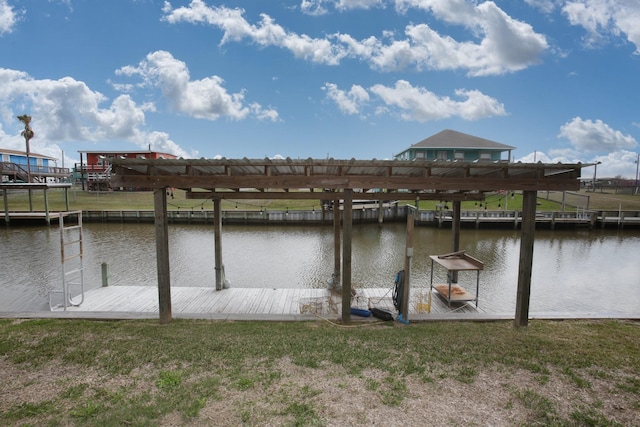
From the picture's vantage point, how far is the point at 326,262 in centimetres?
1484

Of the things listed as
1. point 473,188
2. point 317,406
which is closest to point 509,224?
point 473,188

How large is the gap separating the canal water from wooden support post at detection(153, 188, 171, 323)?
4.75 m

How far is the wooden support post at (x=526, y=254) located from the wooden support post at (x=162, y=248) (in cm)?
691

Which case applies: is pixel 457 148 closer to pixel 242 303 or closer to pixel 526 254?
pixel 526 254

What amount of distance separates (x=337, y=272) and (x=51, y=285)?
9747 mm

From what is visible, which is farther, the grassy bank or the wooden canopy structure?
the wooden canopy structure

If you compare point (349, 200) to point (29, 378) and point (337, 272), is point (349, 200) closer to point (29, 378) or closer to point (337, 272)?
point (337, 272)

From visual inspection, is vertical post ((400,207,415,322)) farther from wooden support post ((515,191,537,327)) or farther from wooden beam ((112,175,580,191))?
wooden support post ((515,191,537,327))

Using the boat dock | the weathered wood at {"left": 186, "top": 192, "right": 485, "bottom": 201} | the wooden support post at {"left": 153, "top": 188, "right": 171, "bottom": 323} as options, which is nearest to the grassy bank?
the wooden support post at {"left": 153, "top": 188, "right": 171, "bottom": 323}

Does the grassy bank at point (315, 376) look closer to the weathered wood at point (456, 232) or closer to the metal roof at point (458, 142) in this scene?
the weathered wood at point (456, 232)

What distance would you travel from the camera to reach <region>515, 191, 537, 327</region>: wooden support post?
A: 6223 mm

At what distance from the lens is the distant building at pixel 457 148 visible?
38406 mm

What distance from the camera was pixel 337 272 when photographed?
973 centimetres

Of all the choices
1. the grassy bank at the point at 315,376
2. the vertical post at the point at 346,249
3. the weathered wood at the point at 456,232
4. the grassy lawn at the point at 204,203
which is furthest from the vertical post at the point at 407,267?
the grassy lawn at the point at 204,203
